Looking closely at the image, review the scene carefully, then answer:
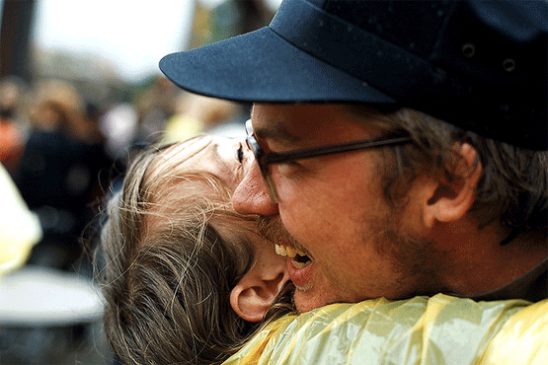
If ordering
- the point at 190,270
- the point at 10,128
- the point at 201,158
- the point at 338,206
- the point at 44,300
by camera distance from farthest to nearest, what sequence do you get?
the point at 10,128 < the point at 44,300 < the point at 201,158 < the point at 190,270 < the point at 338,206

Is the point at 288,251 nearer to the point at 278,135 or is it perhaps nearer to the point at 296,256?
the point at 296,256

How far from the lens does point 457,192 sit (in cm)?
143

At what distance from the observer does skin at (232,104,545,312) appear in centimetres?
143

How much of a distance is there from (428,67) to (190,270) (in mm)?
848

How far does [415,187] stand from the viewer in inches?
56.7

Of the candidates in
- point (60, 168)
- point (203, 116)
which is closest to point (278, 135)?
point (203, 116)

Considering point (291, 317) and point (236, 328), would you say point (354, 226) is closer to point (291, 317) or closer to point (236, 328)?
point (291, 317)

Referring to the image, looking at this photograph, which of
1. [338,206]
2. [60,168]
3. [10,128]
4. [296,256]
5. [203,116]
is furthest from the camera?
[10,128]

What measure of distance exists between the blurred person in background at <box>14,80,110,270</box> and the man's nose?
17.7ft

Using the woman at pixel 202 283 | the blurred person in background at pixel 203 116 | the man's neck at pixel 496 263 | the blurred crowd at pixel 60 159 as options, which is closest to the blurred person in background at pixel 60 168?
the blurred crowd at pixel 60 159

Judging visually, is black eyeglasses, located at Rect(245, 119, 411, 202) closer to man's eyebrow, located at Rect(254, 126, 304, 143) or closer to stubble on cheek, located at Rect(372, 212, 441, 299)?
man's eyebrow, located at Rect(254, 126, 304, 143)

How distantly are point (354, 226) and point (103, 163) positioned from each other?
6477mm

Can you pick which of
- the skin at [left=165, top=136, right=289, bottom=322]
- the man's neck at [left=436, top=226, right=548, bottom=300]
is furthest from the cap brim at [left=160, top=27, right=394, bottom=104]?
the skin at [left=165, top=136, right=289, bottom=322]

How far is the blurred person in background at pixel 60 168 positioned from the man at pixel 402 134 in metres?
5.60
